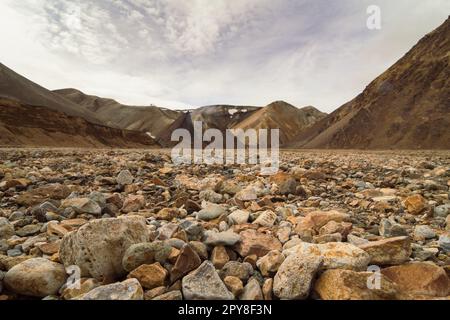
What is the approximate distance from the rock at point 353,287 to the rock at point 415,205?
242 centimetres

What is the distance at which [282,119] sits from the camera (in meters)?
71.9

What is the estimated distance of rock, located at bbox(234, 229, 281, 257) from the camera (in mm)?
2598

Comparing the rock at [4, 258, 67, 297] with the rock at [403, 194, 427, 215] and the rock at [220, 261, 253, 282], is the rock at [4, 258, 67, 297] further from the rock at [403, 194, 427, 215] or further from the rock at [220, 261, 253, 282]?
the rock at [403, 194, 427, 215]

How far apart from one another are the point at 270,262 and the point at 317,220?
112 cm

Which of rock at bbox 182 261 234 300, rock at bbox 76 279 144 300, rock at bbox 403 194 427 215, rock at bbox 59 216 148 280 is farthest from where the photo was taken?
rock at bbox 403 194 427 215

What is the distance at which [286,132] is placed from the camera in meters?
67.2

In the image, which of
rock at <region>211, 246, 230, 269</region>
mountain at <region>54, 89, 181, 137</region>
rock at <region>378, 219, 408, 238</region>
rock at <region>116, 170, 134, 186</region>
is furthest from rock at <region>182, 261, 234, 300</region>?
mountain at <region>54, 89, 181, 137</region>

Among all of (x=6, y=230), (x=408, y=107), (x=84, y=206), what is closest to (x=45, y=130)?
(x=84, y=206)

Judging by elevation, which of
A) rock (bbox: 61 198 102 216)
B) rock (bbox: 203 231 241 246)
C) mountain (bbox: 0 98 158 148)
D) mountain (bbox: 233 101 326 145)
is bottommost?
rock (bbox: 203 231 241 246)

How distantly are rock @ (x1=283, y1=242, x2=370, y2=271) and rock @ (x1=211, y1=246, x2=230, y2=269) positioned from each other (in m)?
0.59

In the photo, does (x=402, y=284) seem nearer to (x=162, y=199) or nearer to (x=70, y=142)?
(x=162, y=199)

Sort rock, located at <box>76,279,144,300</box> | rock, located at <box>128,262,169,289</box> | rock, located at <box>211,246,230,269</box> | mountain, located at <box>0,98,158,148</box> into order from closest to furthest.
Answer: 1. rock, located at <box>76,279,144,300</box>
2. rock, located at <box>128,262,169,289</box>
3. rock, located at <box>211,246,230,269</box>
4. mountain, located at <box>0,98,158,148</box>

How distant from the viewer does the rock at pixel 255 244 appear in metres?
2.60
